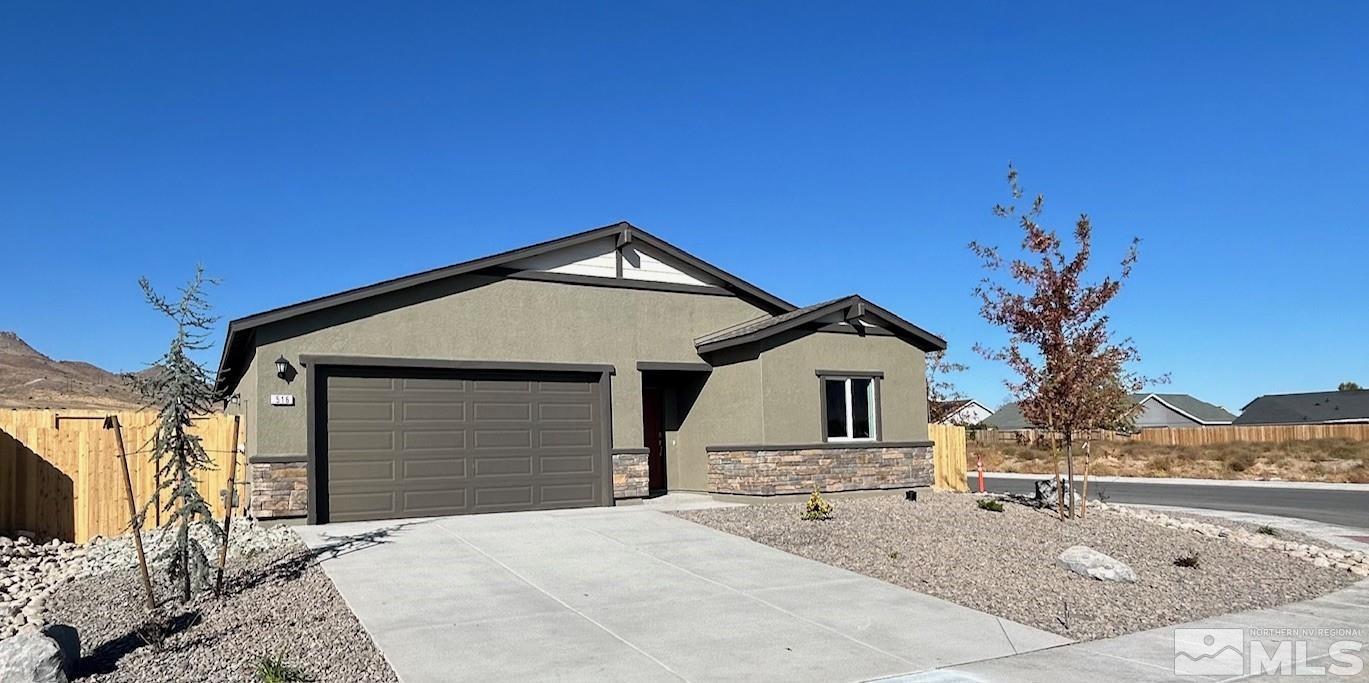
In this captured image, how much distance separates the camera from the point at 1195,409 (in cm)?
6406

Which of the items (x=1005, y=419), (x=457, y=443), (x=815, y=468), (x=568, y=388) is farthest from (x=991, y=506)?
(x=1005, y=419)

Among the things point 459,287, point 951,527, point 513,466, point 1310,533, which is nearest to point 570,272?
point 459,287

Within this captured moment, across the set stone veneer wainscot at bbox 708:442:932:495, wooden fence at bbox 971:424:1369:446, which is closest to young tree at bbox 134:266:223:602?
stone veneer wainscot at bbox 708:442:932:495

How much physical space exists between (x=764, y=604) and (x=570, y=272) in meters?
8.58

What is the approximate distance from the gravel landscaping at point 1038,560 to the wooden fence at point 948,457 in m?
4.57

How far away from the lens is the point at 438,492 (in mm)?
14914

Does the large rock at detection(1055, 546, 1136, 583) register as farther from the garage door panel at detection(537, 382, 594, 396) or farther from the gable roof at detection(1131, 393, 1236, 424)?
the gable roof at detection(1131, 393, 1236, 424)

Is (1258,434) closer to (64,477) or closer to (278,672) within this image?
(64,477)

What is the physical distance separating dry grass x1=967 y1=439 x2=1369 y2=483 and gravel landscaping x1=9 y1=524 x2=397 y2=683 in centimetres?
2261

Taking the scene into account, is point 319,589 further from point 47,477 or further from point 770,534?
point 47,477

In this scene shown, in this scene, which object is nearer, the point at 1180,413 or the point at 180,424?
the point at 180,424

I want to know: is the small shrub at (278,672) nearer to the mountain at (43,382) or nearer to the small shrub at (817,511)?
the small shrub at (817,511)

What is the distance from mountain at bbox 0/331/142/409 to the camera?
4200cm

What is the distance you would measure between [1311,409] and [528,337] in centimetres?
5178
